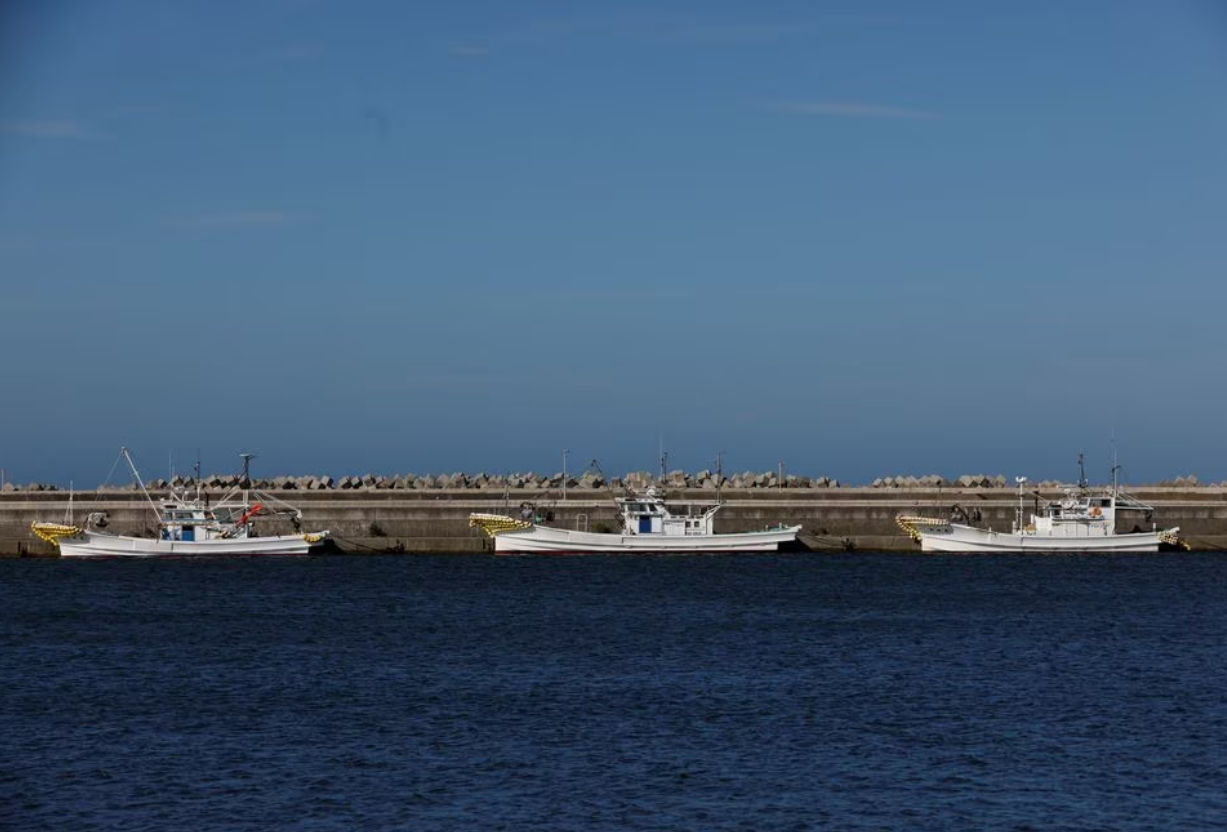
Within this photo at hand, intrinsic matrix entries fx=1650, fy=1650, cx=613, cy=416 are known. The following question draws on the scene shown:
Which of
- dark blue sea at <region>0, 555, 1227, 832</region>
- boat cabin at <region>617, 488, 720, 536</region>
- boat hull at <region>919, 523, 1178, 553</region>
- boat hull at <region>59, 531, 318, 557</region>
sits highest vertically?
boat cabin at <region>617, 488, 720, 536</region>

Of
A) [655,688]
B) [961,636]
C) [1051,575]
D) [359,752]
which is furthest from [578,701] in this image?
[1051,575]

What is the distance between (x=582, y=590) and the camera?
7188 cm

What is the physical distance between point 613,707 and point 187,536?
51922mm

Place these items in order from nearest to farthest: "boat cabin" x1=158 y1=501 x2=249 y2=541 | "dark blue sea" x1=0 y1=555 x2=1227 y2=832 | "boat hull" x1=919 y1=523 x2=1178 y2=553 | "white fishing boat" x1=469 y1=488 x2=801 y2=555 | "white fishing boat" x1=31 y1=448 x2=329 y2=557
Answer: "dark blue sea" x1=0 y1=555 x2=1227 y2=832 < "white fishing boat" x1=31 y1=448 x2=329 y2=557 < "white fishing boat" x1=469 y1=488 x2=801 y2=555 < "boat cabin" x1=158 y1=501 x2=249 y2=541 < "boat hull" x1=919 y1=523 x2=1178 y2=553

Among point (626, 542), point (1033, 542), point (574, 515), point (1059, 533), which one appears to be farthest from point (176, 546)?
point (1059, 533)

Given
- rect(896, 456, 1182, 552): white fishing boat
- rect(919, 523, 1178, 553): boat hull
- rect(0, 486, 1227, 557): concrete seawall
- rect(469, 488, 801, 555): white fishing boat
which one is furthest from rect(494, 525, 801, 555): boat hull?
rect(919, 523, 1178, 553): boat hull

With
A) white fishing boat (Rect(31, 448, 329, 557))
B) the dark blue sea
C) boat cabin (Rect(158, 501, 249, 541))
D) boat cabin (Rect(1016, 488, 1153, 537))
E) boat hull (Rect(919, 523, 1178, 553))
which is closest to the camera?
the dark blue sea

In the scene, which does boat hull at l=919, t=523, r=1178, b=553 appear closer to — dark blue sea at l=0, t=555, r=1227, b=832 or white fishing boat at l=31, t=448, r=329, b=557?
dark blue sea at l=0, t=555, r=1227, b=832

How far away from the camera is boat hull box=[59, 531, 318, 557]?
85.9 metres

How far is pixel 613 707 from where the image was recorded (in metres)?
42.1

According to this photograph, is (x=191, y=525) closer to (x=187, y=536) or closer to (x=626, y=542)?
(x=187, y=536)

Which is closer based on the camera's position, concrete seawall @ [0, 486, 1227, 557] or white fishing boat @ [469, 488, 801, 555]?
concrete seawall @ [0, 486, 1227, 557]

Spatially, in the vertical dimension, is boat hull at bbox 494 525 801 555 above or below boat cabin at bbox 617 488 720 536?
below

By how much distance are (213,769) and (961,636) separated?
29410 mm
